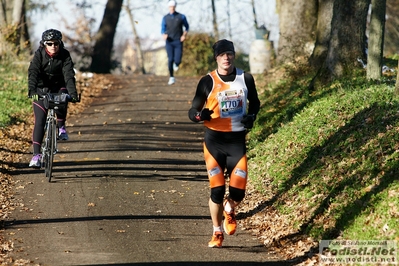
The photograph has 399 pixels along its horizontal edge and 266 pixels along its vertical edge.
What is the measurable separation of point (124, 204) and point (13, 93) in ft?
39.2

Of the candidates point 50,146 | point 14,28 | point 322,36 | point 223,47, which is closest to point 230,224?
point 223,47

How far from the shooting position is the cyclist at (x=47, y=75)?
38.6 ft

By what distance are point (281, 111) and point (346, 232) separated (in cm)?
819

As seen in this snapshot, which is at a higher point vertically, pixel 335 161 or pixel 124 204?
pixel 335 161

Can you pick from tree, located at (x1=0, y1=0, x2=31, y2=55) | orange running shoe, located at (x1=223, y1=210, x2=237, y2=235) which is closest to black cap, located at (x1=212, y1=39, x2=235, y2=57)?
orange running shoe, located at (x1=223, y1=210, x2=237, y2=235)

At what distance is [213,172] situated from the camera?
8.59m

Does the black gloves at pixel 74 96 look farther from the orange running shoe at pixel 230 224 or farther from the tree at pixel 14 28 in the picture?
the tree at pixel 14 28

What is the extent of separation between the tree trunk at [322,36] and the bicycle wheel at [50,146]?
7935 mm

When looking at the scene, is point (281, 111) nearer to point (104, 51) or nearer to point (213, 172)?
point (213, 172)

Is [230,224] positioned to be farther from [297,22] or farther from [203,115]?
[297,22]

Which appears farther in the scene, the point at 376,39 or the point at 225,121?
the point at 376,39

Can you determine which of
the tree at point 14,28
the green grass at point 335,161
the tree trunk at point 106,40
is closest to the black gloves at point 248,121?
the green grass at point 335,161

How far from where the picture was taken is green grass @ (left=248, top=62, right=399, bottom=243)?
8.16 m

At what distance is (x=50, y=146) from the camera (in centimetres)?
1232
